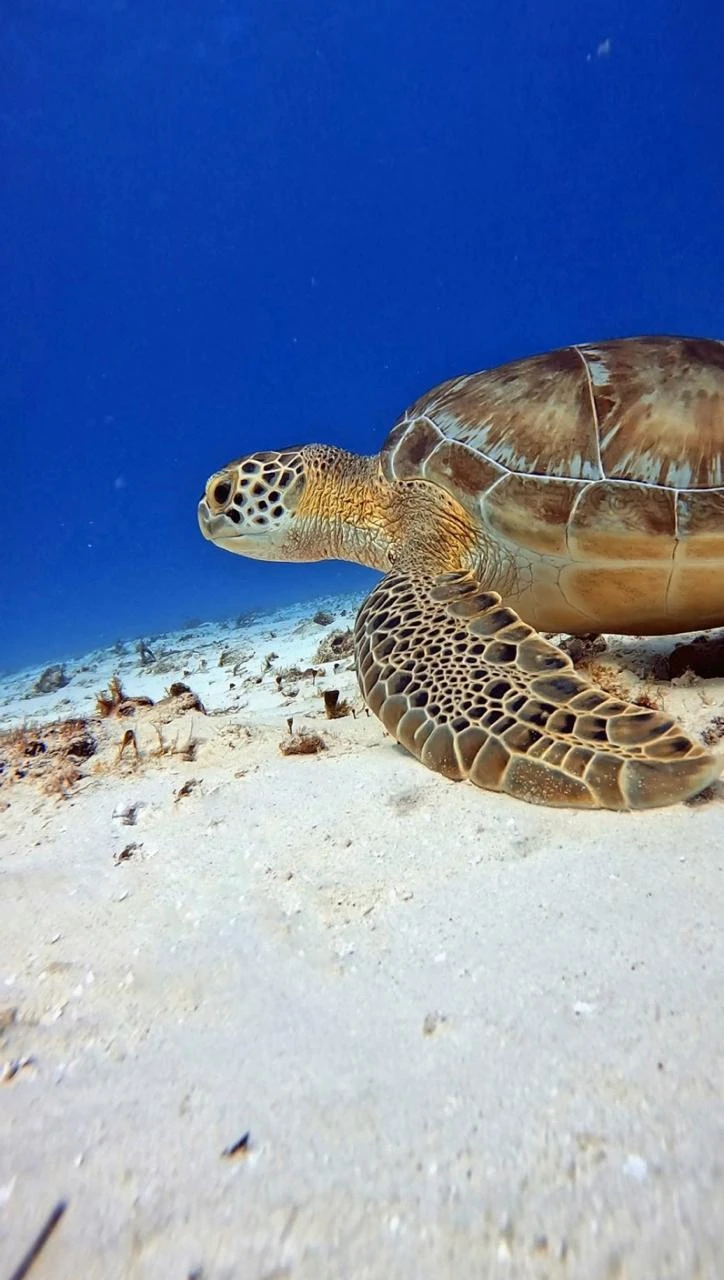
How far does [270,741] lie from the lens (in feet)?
9.91

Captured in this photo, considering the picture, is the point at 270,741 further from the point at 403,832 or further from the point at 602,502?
the point at 602,502

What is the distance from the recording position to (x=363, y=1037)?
117cm

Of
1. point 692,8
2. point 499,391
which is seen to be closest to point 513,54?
point 692,8

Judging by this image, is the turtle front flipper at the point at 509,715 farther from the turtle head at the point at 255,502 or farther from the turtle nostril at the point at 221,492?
the turtle nostril at the point at 221,492

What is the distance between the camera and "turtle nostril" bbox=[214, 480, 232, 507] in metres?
4.77

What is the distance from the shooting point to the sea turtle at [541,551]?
2.13m

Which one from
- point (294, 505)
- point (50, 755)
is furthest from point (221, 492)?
point (50, 755)

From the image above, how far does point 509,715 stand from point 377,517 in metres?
2.56

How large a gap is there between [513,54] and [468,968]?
101754 millimetres

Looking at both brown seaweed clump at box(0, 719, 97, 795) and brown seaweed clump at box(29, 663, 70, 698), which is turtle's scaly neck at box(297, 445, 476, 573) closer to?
brown seaweed clump at box(0, 719, 97, 795)

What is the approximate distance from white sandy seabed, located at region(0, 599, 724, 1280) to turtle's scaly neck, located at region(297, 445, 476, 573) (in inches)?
76.9

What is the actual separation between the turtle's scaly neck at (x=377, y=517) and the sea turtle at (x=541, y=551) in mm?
15

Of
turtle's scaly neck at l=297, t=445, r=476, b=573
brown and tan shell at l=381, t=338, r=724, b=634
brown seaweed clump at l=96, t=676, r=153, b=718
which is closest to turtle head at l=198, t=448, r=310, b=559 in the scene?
turtle's scaly neck at l=297, t=445, r=476, b=573

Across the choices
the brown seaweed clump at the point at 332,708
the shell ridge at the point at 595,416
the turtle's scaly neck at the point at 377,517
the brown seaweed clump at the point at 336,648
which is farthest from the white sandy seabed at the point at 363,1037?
the brown seaweed clump at the point at 336,648
